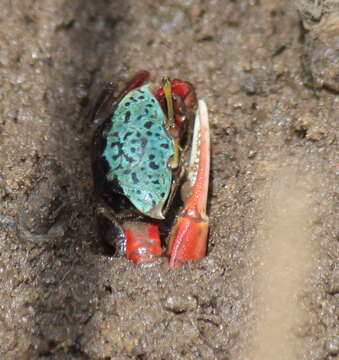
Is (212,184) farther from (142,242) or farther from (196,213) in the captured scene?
(142,242)

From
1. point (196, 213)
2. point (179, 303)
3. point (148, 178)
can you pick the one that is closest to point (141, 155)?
point (148, 178)

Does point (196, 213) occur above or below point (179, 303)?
above

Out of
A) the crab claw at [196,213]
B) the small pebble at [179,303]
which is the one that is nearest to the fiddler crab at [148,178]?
the crab claw at [196,213]

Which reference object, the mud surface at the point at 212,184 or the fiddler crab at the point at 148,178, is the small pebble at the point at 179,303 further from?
the fiddler crab at the point at 148,178

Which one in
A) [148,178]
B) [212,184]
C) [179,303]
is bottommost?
[179,303]

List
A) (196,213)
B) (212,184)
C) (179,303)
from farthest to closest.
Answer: (212,184) < (196,213) < (179,303)

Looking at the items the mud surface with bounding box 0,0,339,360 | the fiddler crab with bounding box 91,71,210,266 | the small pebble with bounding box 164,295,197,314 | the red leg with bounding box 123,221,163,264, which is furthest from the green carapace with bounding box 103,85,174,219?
the small pebble with bounding box 164,295,197,314
